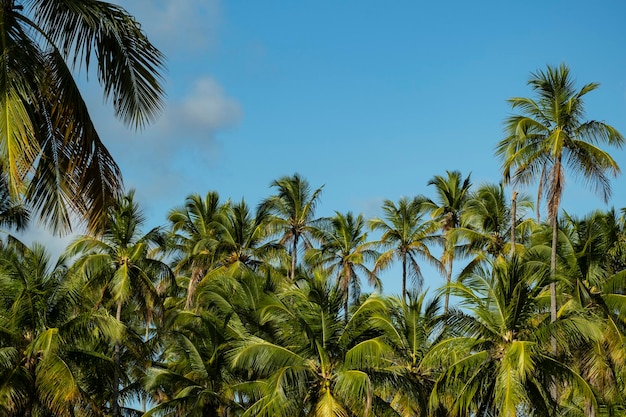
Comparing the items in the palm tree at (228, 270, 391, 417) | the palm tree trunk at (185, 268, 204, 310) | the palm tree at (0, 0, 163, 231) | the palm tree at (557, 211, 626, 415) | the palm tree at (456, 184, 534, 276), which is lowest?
the palm tree at (0, 0, 163, 231)

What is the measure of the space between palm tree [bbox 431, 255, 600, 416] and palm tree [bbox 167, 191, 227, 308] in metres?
21.1

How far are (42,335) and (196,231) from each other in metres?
26.1

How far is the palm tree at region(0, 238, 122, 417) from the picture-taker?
71.8 ft

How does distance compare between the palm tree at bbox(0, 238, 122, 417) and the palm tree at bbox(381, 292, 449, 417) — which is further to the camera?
the palm tree at bbox(381, 292, 449, 417)

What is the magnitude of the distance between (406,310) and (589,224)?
28.3 ft

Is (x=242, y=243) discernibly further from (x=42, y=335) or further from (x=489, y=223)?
(x=42, y=335)

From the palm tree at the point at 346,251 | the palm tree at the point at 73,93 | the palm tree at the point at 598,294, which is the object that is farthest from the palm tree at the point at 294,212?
the palm tree at the point at 73,93

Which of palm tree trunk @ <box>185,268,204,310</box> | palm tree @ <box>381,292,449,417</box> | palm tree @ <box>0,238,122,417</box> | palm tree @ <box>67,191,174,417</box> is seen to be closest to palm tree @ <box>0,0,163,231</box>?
palm tree @ <box>0,238,122,417</box>

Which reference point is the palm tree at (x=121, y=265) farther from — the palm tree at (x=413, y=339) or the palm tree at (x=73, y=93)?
the palm tree at (x=73, y=93)

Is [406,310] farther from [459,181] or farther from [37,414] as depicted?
[459,181]

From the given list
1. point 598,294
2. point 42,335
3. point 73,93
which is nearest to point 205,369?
point 42,335

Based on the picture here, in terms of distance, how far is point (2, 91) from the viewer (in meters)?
7.24

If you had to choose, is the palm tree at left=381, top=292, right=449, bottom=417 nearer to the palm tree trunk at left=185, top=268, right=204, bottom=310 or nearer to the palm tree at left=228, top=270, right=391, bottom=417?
the palm tree at left=228, top=270, right=391, bottom=417

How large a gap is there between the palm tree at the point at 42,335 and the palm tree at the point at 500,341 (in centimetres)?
985
